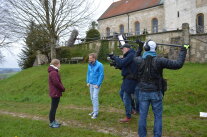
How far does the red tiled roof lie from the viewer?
35.7 meters

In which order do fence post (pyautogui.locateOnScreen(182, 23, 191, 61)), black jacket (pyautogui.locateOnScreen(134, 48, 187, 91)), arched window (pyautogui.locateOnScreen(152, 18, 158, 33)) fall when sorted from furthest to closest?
arched window (pyautogui.locateOnScreen(152, 18, 158, 33)) → fence post (pyautogui.locateOnScreen(182, 23, 191, 61)) → black jacket (pyautogui.locateOnScreen(134, 48, 187, 91))

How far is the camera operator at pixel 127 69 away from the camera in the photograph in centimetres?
542

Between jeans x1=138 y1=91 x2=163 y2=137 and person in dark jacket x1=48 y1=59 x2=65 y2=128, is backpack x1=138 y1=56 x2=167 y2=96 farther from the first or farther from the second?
person in dark jacket x1=48 y1=59 x2=65 y2=128

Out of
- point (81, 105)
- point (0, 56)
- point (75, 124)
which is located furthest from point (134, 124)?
point (0, 56)

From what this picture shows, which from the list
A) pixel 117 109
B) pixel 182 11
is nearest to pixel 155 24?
pixel 182 11

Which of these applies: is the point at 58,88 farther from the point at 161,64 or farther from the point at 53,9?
the point at 53,9

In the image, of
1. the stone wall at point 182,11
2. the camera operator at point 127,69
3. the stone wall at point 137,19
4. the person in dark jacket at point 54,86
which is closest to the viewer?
the camera operator at point 127,69

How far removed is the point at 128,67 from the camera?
5645mm

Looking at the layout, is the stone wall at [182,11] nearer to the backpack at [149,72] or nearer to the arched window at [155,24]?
the arched window at [155,24]

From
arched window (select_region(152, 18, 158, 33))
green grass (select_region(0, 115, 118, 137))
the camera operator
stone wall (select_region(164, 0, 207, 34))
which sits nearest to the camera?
green grass (select_region(0, 115, 118, 137))

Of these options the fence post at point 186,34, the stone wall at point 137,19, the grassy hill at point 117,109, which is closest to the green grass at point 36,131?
the grassy hill at point 117,109

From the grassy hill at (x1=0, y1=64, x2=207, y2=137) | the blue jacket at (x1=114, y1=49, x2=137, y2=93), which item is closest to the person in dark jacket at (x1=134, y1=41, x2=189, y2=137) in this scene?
the grassy hill at (x1=0, y1=64, x2=207, y2=137)

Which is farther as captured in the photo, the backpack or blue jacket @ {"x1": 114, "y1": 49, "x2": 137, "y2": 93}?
blue jacket @ {"x1": 114, "y1": 49, "x2": 137, "y2": 93}

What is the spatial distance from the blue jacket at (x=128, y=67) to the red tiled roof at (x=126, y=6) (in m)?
30.3
